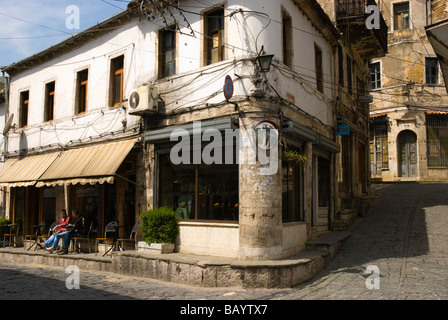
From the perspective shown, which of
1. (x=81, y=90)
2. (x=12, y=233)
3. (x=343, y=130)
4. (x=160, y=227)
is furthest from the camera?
(x=12, y=233)

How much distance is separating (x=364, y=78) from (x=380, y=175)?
9.64 m

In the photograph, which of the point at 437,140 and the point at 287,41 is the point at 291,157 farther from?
the point at 437,140

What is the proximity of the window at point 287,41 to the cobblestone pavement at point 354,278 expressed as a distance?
533cm

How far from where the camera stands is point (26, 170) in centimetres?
1450

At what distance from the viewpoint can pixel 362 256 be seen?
10.1m

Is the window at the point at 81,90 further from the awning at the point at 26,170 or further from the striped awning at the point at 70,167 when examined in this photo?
the awning at the point at 26,170

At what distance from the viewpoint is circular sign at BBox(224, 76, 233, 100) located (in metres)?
8.92

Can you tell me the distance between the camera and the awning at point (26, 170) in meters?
13.7

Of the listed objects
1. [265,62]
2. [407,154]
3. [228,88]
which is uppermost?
[265,62]

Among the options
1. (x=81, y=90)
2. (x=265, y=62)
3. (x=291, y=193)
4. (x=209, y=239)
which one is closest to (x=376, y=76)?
(x=291, y=193)

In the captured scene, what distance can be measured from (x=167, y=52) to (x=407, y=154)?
1981 cm

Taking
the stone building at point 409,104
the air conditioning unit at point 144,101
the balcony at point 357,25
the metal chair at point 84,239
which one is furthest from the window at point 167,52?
the stone building at point 409,104

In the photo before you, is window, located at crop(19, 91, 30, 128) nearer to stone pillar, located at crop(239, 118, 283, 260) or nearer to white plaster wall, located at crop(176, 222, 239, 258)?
white plaster wall, located at crop(176, 222, 239, 258)

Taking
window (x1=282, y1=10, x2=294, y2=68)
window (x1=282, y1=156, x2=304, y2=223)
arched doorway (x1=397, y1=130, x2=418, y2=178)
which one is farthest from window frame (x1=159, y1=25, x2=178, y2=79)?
arched doorway (x1=397, y1=130, x2=418, y2=178)
